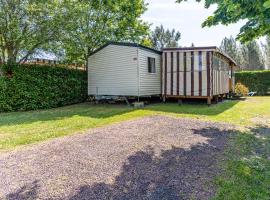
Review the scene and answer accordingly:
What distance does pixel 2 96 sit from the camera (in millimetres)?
11102

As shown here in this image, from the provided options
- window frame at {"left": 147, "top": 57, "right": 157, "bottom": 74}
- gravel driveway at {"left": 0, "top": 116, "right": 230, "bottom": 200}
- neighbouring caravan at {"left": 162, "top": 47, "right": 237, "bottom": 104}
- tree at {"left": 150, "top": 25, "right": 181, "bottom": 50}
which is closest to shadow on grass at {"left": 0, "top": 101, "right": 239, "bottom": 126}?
neighbouring caravan at {"left": 162, "top": 47, "right": 237, "bottom": 104}

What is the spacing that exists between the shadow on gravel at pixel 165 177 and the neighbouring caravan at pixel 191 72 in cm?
795

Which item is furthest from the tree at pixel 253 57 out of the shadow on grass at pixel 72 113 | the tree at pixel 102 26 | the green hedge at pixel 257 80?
the shadow on grass at pixel 72 113

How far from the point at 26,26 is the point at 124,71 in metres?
5.05

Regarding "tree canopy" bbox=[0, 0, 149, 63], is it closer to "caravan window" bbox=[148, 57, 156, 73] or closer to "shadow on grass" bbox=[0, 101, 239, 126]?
"shadow on grass" bbox=[0, 101, 239, 126]

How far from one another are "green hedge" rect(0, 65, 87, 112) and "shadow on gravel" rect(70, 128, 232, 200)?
848 cm

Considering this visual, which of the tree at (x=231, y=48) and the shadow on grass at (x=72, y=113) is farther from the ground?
the tree at (x=231, y=48)

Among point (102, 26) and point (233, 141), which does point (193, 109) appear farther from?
point (102, 26)

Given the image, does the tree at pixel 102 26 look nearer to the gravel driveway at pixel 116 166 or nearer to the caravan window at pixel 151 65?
the caravan window at pixel 151 65

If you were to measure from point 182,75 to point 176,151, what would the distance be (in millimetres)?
8844

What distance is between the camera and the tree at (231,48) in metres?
41.3

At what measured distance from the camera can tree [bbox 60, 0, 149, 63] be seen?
15117mm

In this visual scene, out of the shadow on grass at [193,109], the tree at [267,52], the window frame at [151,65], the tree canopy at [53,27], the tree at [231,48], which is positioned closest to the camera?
the shadow on grass at [193,109]

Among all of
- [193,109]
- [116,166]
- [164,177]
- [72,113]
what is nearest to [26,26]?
[72,113]
